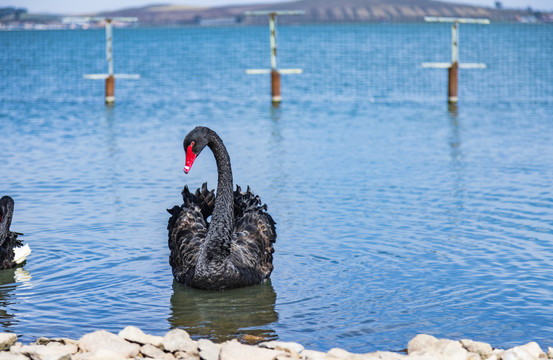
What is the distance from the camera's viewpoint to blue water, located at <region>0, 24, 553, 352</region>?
23.8 feet

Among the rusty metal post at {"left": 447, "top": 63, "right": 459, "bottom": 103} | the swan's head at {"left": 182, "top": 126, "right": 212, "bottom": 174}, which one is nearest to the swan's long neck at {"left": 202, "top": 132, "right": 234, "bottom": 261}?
the swan's head at {"left": 182, "top": 126, "right": 212, "bottom": 174}

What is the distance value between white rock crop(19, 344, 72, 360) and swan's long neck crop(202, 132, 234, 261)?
2026 millimetres

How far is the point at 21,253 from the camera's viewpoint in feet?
28.9

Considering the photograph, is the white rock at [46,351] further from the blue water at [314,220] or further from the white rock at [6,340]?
the blue water at [314,220]

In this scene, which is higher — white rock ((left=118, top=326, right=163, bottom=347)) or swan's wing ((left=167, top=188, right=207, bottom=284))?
swan's wing ((left=167, top=188, right=207, bottom=284))

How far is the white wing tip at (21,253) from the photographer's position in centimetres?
877

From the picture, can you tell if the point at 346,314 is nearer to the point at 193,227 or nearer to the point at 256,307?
the point at 256,307

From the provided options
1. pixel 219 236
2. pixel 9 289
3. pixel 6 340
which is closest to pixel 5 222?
pixel 9 289

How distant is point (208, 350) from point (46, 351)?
106 centimetres

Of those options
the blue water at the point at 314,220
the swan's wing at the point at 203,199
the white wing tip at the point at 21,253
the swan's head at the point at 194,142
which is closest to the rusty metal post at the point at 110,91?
the blue water at the point at 314,220

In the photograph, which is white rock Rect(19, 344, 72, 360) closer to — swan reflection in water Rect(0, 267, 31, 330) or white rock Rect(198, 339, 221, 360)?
white rock Rect(198, 339, 221, 360)

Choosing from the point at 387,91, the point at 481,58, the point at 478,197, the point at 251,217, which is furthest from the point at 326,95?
the point at 481,58

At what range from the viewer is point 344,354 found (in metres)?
5.99

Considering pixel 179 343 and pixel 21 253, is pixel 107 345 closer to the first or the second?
pixel 179 343
